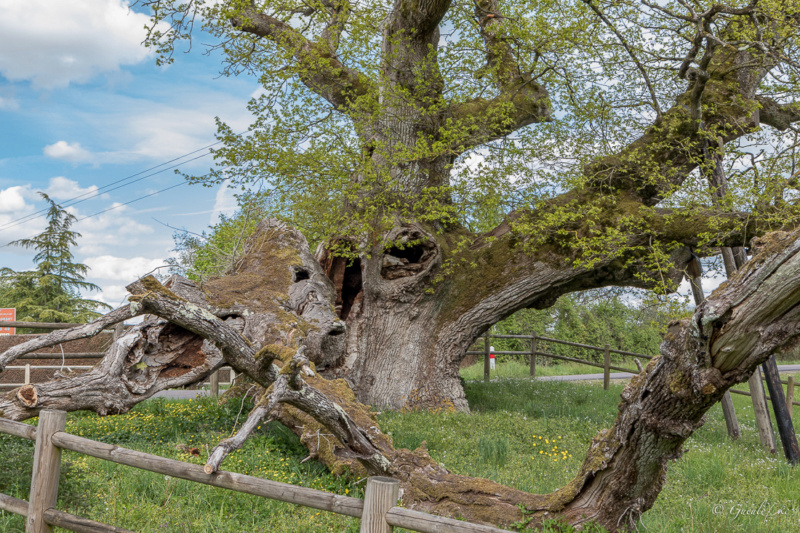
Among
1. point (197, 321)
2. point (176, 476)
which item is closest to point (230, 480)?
point (176, 476)

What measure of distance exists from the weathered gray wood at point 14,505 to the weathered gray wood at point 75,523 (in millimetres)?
253

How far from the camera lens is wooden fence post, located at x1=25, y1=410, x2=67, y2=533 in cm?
438

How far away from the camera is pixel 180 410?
9.50 metres

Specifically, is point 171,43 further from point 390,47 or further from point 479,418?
point 479,418

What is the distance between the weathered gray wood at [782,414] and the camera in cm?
914

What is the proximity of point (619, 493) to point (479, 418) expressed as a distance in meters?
5.38

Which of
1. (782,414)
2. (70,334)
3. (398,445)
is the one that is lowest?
(398,445)

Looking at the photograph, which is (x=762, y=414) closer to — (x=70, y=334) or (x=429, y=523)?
(x=429, y=523)

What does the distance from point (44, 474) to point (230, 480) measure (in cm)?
179

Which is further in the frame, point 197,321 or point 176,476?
point 197,321

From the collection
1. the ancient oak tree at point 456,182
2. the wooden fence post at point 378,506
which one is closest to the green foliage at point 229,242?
the ancient oak tree at point 456,182

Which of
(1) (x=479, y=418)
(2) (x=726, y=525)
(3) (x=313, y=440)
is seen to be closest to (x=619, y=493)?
(2) (x=726, y=525)

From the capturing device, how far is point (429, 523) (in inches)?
121

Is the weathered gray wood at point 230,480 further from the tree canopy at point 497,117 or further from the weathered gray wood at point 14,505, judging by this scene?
the tree canopy at point 497,117
